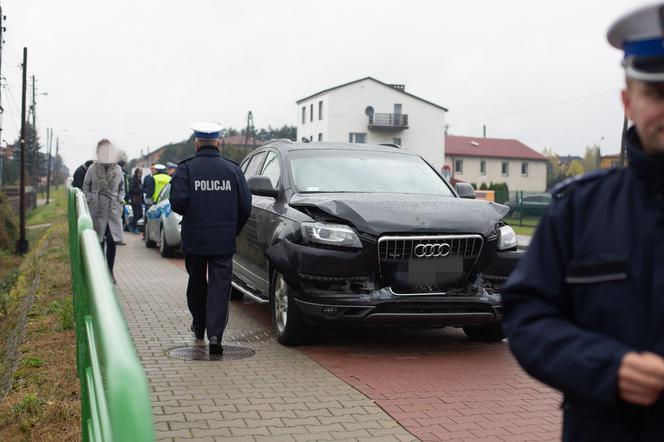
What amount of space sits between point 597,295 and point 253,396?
404 centimetres

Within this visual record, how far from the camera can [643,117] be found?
1.74m

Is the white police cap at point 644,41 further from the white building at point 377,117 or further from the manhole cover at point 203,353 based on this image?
the white building at point 377,117

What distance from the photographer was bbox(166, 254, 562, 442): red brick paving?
5.02 meters

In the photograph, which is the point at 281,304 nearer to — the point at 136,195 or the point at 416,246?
the point at 416,246

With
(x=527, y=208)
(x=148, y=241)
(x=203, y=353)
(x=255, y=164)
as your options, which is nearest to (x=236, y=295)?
(x=255, y=164)

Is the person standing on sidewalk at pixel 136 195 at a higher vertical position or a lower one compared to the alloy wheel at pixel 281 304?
higher

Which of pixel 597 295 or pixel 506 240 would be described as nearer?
pixel 597 295

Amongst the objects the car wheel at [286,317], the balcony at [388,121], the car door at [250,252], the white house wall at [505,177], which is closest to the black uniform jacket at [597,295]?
the car wheel at [286,317]

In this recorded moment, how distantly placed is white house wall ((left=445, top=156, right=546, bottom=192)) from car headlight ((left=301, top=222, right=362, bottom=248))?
83331mm

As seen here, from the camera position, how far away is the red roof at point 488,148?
90.6 m

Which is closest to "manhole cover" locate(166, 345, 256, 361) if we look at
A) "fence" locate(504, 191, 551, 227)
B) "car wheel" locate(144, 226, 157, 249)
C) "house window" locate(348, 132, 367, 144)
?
"car wheel" locate(144, 226, 157, 249)

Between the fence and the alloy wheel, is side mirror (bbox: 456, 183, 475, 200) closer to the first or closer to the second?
the alloy wheel

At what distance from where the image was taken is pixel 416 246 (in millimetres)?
6480

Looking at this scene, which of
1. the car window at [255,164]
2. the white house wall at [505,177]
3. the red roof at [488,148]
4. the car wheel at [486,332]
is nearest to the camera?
the car wheel at [486,332]
